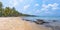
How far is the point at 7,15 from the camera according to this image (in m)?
1.44

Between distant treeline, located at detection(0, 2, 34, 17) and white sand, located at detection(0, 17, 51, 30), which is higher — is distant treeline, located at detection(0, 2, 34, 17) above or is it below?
above

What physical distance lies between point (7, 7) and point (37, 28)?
444 mm

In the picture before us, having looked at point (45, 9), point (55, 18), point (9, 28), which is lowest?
point (9, 28)

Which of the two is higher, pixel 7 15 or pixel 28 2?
pixel 28 2

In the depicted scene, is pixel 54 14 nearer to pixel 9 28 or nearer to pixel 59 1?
pixel 59 1

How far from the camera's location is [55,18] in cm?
144

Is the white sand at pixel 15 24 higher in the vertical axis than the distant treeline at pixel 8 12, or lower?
lower

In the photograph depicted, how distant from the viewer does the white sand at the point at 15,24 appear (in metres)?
1.42

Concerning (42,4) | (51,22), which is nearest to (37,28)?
(51,22)

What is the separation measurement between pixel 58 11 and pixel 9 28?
0.63 meters

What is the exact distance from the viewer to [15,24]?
1427mm

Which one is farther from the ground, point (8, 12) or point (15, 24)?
point (8, 12)

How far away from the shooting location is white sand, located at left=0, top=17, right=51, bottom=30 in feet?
4.65

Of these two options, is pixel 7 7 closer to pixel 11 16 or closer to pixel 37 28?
pixel 11 16
